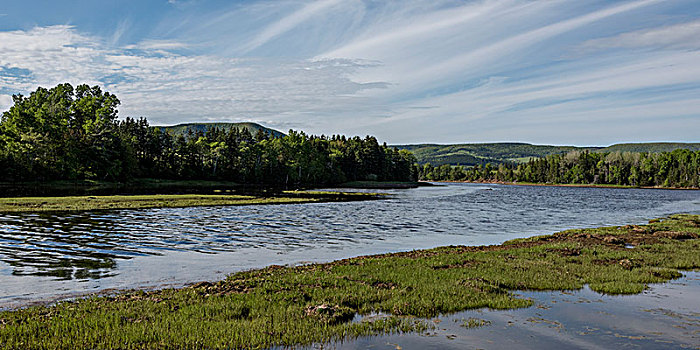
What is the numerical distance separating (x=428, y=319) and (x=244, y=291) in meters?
5.91

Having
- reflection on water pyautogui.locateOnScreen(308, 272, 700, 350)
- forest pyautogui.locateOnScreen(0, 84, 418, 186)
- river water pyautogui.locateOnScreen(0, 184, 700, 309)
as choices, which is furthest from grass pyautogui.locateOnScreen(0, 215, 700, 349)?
forest pyautogui.locateOnScreen(0, 84, 418, 186)

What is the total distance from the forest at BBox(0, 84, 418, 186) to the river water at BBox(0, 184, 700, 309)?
71.9 m

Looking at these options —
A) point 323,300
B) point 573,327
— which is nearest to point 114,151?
point 323,300

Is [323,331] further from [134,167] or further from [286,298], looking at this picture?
[134,167]

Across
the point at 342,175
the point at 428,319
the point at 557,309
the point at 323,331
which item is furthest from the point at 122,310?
the point at 342,175

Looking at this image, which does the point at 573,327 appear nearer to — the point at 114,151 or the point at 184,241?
the point at 184,241

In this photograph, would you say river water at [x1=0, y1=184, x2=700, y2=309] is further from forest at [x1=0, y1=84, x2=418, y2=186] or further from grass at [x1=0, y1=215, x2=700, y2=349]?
forest at [x1=0, y1=84, x2=418, y2=186]

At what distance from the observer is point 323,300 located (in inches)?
528

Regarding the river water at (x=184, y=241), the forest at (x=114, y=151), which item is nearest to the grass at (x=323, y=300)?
the river water at (x=184, y=241)

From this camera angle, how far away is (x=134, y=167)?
387ft

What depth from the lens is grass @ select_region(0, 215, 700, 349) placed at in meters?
10.1

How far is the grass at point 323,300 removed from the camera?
10.1 meters

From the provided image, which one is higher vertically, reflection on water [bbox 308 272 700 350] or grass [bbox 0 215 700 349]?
grass [bbox 0 215 700 349]

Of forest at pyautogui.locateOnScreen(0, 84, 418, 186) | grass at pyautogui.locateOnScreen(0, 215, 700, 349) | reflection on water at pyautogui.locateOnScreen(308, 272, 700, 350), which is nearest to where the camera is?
grass at pyautogui.locateOnScreen(0, 215, 700, 349)
